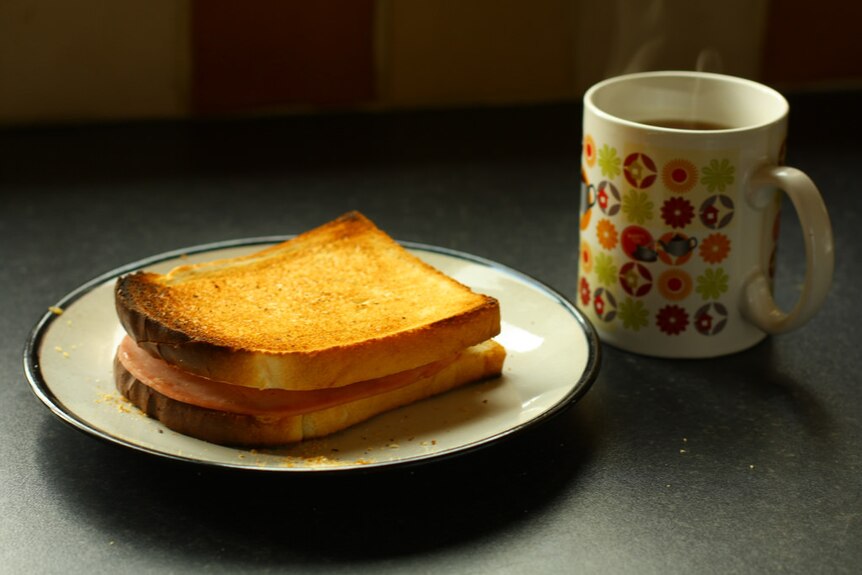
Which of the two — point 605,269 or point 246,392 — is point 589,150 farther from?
point 246,392

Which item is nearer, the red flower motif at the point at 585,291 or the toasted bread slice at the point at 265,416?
the toasted bread slice at the point at 265,416

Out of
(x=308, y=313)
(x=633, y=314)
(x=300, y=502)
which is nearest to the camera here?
(x=300, y=502)

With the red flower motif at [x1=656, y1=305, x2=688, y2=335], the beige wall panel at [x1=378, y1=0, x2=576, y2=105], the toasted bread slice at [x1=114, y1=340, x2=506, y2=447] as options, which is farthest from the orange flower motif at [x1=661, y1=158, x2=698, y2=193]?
the beige wall panel at [x1=378, y1=0, x2=576, y2=105]

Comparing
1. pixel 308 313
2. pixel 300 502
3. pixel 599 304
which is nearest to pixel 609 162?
pixel 599 304

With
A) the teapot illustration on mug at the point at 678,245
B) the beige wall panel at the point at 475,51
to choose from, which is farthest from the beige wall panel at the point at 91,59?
the teapot illustration on mug at the point at 678,245

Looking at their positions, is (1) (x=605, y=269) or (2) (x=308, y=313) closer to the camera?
(2) (x=308, y=313)

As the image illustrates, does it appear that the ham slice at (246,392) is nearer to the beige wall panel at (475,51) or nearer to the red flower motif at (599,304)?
the red flower motif at (599,304)

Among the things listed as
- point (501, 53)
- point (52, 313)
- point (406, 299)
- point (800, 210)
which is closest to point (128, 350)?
point (52, 313)
